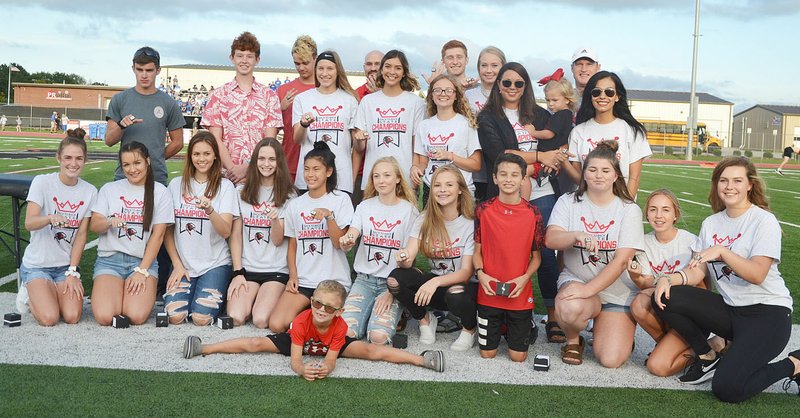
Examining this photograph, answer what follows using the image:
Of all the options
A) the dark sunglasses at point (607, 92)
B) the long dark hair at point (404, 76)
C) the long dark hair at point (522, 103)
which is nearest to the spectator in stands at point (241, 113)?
the long dark hair at point (404, 76)

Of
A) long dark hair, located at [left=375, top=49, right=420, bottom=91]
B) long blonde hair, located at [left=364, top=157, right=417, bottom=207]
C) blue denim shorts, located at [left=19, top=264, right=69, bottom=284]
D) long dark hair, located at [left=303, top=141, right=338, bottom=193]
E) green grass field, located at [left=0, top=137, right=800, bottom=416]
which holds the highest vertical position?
long dark hair, located at [left=375, top=49, right=420, bottom=91]

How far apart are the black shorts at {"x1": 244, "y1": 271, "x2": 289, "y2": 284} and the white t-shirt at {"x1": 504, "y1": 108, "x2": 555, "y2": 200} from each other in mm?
1970

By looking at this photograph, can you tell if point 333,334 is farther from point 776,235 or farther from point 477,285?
Answer: point 776,235

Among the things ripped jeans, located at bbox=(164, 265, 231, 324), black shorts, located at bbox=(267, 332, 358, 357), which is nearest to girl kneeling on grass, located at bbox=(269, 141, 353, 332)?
ripped jeans, located at bbox=(164, 265, 231, 324)

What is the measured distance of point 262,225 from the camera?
221 inches

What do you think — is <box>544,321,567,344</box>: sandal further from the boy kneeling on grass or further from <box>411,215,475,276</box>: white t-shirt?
the boy kneeling on grass

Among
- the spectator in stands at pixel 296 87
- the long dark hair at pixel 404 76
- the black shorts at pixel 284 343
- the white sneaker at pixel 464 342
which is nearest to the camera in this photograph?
the black shorts at pixel 284 343

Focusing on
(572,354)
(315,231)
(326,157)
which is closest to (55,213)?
(315,231)

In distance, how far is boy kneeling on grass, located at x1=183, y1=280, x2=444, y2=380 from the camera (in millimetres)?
4031

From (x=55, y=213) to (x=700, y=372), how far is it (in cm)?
451

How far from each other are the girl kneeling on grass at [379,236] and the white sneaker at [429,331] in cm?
19

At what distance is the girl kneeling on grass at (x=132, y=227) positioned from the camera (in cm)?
526

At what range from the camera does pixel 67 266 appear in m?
5.39

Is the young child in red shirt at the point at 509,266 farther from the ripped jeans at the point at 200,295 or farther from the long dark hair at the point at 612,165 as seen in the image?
the ripped jeans at the point at 200,295
